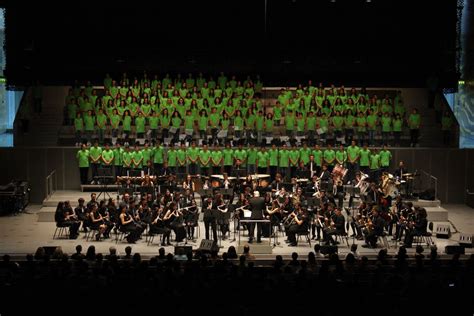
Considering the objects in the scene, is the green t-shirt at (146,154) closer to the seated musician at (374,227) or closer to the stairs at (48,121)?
the stairs at (48,121)

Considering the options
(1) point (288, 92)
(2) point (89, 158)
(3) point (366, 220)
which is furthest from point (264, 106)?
(3) point (366, 220)

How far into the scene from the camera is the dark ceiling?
39375 mm

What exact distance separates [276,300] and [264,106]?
69.0 ft

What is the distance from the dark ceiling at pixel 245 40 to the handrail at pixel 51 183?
5.76 metres

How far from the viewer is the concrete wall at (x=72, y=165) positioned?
3528 cm

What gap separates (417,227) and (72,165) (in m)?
14.3

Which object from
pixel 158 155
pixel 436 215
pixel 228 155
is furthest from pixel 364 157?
pixel 158 155

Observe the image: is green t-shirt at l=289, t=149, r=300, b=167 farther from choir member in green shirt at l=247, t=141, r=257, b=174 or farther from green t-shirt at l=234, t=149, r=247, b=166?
green t-shirt at l=234, t=149, r=247, b=166

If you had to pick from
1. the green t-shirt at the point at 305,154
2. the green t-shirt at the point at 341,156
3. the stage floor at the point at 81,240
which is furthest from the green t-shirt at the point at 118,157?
the green t-shirt at the point at 341,156

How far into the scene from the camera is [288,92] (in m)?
37.2

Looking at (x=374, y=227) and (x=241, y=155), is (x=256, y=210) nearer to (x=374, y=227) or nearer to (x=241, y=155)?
(x=374, y=227)

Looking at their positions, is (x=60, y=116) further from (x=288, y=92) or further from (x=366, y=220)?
(x=366, y=220)

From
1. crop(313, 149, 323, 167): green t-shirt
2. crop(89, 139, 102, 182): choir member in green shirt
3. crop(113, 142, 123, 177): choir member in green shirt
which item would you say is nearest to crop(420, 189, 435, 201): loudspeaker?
crop(313, 149, 323, 167): green t-shirt

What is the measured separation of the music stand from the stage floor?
0.66 metres
